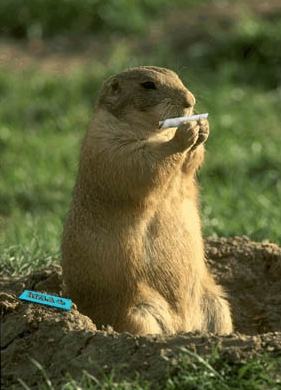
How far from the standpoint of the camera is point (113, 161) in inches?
227

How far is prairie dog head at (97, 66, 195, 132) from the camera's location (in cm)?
581

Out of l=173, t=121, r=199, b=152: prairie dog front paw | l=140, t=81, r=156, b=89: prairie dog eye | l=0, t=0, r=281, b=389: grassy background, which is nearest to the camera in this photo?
l=173, t=121, r=199, b=152: prairie dog front paw

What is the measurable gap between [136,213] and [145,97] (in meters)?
0.59

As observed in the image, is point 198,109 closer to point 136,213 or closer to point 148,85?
point 148,85

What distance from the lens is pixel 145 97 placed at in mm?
5945

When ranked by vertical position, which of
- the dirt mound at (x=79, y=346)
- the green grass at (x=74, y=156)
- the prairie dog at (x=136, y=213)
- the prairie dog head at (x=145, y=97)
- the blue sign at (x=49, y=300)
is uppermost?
the green grass at (x=74, y=156)

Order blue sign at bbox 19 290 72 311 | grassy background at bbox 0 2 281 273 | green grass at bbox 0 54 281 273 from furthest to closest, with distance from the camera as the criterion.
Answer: grassy background at bbox 0 2 281 273 → green grass at bbox 0 54 281 273 → blue sign at bbox 19 290 72 311

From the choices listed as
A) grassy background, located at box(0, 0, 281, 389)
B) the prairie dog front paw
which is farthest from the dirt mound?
grassy background, located at box(0, 0, 281, 389)

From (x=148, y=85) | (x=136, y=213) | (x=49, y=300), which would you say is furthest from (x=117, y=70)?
(x=49, y=300)

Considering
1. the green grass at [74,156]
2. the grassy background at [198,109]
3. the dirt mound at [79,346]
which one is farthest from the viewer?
the grassy background at [198,109]

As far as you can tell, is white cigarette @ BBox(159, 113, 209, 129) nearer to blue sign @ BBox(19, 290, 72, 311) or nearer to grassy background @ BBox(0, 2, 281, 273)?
blue sign @ BBox(19, 290, 72, 311)

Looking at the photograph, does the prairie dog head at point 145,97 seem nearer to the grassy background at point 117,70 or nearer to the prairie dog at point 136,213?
the prairie dog at point 136,213

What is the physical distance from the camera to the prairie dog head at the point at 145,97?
581 cm

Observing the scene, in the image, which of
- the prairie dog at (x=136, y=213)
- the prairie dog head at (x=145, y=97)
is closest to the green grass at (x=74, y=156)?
the prairie dog at (x=136, y=213)
